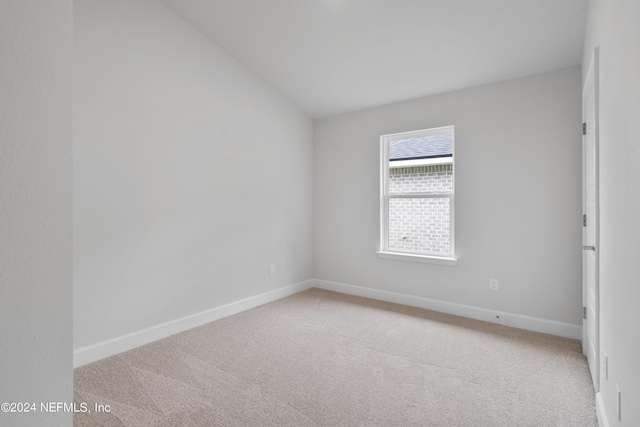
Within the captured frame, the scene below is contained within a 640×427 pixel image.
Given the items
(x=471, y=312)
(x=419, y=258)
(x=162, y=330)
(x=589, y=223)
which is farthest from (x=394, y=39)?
(x=162, y=330)

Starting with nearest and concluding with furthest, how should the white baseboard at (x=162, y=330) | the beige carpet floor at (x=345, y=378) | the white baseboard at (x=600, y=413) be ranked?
the white baseboard at (x=600, y=413)
the beige carpet floor at (x=345, y=378)
the white baseboard at (x=162, y=330)

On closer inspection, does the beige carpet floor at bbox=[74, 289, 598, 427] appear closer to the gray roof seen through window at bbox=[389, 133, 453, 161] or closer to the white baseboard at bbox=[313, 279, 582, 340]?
the white baseboard at bbox=[313, 279, 582, 340]

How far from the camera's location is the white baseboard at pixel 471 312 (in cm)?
299

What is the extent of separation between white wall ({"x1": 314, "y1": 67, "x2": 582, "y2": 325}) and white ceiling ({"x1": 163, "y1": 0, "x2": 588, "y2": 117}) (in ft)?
0.80

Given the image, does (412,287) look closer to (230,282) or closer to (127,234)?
(230,282)

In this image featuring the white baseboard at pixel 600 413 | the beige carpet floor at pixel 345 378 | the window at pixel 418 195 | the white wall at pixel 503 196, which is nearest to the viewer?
the white baseboard at pixel 600 413

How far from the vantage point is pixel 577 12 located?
238cm

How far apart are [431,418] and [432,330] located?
4.44 ft

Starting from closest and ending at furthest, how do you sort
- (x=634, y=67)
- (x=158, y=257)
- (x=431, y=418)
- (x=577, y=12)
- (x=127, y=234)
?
(x=634, y=67) → (x=431, y=418) → (x=577, y=12) → (x=127, y=234) → (x=158, y=257)

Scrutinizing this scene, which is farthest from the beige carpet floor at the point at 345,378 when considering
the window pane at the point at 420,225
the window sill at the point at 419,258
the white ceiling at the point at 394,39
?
the white ceiling at the point at 394,39

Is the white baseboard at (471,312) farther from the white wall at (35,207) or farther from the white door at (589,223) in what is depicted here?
the white wall at (35,207)

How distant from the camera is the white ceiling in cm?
255

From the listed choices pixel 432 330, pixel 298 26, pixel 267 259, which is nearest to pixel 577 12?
pixel 298 26

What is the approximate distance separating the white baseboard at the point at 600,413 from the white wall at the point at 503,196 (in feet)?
3.98
